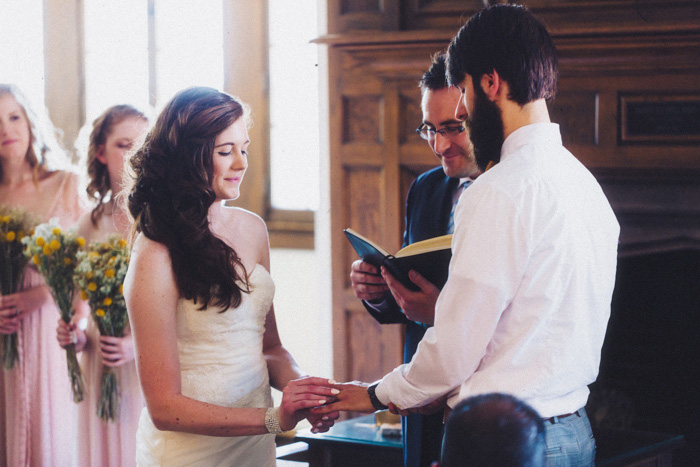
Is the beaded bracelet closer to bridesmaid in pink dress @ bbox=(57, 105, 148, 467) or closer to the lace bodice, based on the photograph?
the lace bodice

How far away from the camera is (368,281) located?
87.5 inches

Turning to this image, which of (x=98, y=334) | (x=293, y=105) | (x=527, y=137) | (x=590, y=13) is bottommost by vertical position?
(x=98, y=334)

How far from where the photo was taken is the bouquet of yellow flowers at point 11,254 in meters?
3.40

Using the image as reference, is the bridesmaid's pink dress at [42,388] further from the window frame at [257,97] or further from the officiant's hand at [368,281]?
the officiant's hand at [368,281]

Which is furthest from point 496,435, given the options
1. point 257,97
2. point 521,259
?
point 257,97

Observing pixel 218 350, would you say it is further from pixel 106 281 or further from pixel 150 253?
pixel 106 281

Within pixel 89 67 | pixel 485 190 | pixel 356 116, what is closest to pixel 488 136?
pixel 485 190

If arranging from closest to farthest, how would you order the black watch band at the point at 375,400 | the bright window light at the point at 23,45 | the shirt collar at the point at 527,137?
the shirt collar at the point at 527,137, the black watch band at the point at 375,400, the bright window light at the point at 23,45

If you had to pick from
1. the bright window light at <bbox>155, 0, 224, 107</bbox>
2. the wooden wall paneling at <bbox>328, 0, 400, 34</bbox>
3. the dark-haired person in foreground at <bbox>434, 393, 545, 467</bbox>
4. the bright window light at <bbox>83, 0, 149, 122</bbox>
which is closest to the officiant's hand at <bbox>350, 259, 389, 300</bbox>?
the dark-haired person in foreground at <bbox>434, 393, 545, 467</bbox>

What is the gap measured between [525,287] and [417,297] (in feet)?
1.78

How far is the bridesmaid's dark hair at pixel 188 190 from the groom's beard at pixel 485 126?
0.69 metres

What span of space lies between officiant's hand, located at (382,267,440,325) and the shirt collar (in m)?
0.49

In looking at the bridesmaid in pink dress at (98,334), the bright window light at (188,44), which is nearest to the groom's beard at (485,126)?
the bridesmaid in pink dress at (98,334)

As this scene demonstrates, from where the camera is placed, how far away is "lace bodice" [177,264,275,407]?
77.5 inches
